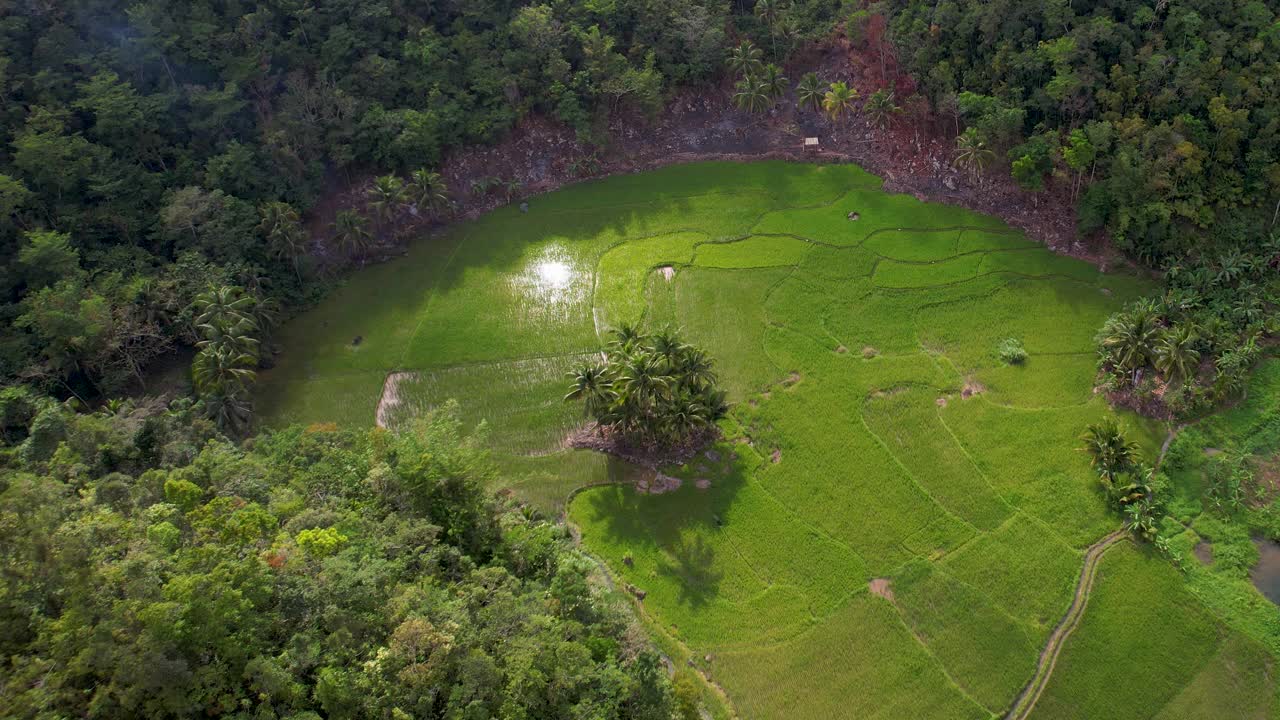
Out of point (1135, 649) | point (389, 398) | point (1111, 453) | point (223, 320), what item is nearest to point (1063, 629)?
point (1135, 649)

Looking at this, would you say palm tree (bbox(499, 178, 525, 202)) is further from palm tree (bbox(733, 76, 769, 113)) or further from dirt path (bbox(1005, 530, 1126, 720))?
dirt path (bbox(1005, 530, 1126, 720))

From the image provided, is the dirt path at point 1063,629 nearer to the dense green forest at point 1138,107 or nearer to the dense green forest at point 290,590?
the dense green forest at point 290,590

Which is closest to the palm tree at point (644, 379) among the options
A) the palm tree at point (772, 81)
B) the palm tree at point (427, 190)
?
the palm tree at point (427, 190)

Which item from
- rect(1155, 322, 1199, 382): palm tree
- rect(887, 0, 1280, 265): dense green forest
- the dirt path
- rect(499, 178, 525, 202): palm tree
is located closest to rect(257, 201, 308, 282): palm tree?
rect(499, 178, 525, 202): palm tree

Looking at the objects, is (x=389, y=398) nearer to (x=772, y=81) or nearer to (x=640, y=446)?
(x=640, y=446)

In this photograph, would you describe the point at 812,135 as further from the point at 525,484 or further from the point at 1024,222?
the point at 525,484

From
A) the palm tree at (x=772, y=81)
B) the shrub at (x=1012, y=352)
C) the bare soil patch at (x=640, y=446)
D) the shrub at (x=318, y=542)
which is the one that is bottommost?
the bare soil patch at (x=640, y=446)

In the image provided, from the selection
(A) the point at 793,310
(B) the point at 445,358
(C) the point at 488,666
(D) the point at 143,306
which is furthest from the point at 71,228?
(A) the point at 793,310
